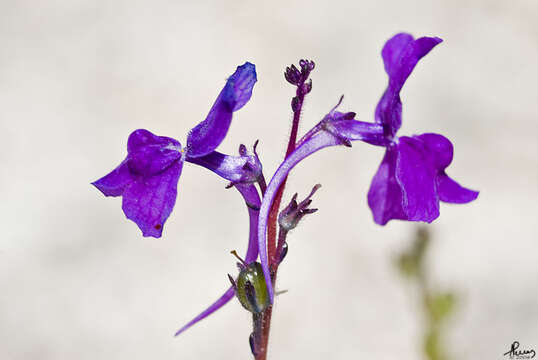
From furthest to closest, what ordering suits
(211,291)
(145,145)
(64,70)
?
1. (64,70)
2. (211,291)
3. (145,145)

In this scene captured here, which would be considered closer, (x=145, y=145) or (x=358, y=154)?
(x=145, y=145)

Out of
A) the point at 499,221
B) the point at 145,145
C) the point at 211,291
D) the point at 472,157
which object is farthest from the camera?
the point at 472,157

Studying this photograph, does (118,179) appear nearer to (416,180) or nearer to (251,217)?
(251,217)

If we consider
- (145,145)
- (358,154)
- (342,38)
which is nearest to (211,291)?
(358,154)

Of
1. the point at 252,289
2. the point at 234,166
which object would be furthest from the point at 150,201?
the point at 252,289

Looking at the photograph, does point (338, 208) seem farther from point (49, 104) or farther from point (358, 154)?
point (49, 104)

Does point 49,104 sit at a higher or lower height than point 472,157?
higher

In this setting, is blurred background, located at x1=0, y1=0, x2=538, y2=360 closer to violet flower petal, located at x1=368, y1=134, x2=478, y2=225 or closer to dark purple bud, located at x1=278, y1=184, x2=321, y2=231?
violet flower petal, located at x1=368, y1=134, x2=478, y2=225
